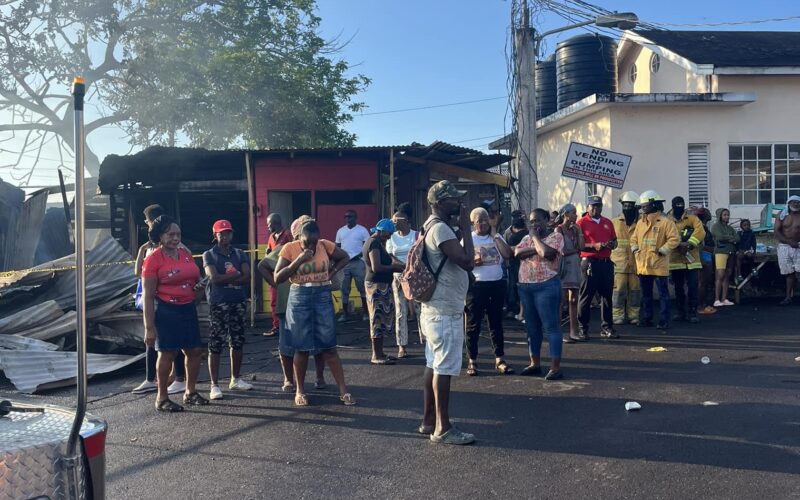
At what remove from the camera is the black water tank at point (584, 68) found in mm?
16047

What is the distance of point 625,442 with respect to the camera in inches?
205

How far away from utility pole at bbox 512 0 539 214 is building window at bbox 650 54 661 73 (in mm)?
5256

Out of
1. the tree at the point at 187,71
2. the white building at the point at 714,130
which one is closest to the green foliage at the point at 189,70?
the tree at the point at 187,71

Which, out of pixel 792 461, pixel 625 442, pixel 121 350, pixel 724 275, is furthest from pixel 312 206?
pixel 792 461

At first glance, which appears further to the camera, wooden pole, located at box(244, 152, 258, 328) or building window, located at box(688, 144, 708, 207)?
building window, located at box(688, 144, 708, 207)

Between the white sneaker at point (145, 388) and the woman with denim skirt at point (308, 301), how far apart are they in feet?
6.43

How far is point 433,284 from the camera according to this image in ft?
17.3

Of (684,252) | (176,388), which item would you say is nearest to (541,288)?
(176,388)

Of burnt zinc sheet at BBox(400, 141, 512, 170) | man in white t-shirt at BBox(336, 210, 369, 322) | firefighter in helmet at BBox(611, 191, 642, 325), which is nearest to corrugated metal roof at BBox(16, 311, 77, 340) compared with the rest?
man in white t-shirt at BBox(336, 210, 369, 322)

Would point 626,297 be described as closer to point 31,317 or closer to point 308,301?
point 308,301

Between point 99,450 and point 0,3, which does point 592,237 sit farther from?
point 0,3

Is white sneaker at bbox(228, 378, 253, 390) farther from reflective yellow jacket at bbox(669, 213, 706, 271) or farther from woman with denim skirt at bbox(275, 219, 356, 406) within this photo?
Answer: reflective yellow jacket at bbox(669, 213, 706, 271)

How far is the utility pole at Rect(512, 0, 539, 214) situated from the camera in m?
12.3

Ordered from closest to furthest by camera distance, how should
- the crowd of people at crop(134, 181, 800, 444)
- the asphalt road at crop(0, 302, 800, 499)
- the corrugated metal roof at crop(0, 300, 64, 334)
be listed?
the asphalt road at crop(0, 302, 800, 499) → the crowd of people at crop(134, 181, 800, 444) → the corrugated metal roof at crop(0, 300, 64, 334)
